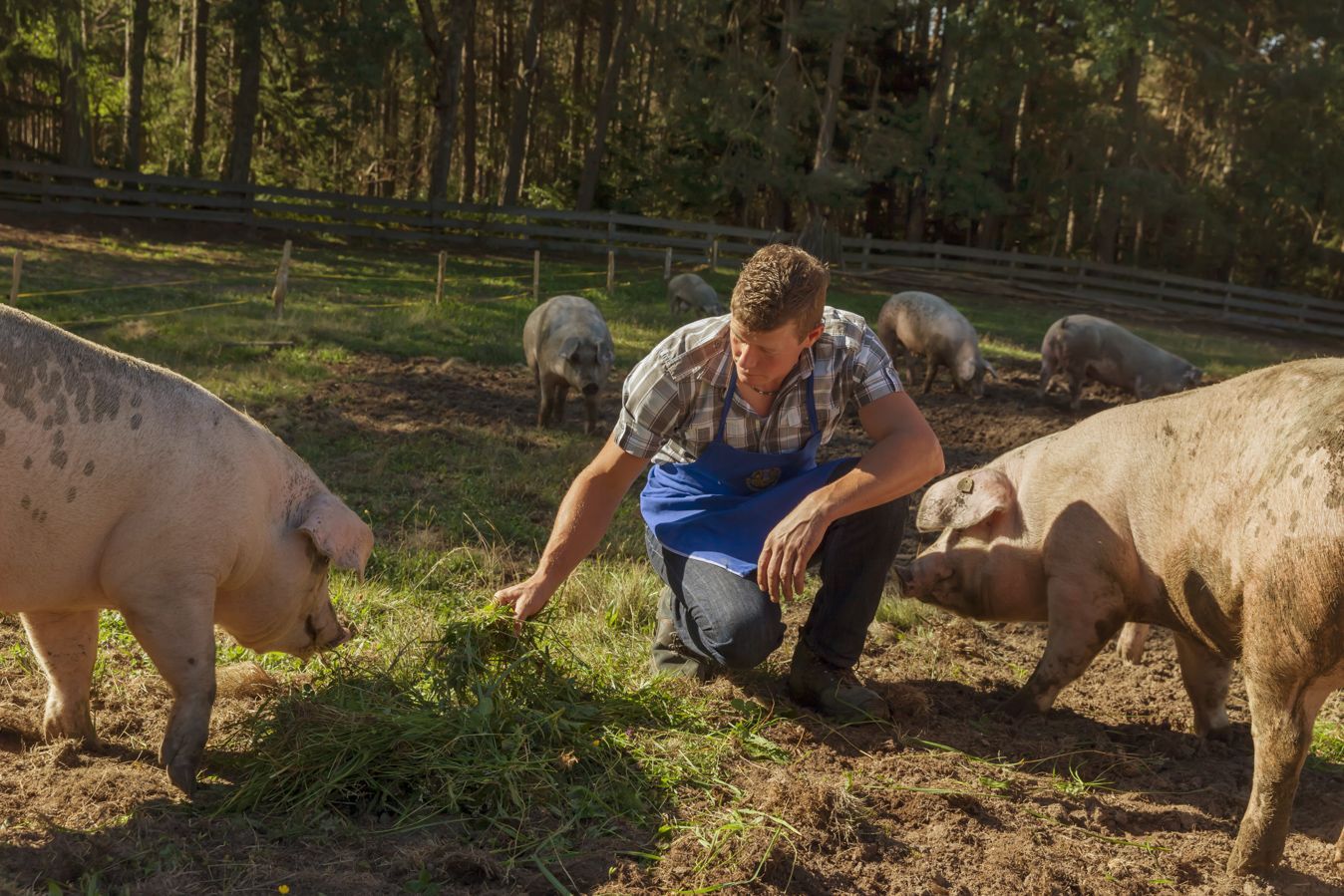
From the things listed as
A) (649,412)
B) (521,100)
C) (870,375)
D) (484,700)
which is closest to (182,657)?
(484,700)

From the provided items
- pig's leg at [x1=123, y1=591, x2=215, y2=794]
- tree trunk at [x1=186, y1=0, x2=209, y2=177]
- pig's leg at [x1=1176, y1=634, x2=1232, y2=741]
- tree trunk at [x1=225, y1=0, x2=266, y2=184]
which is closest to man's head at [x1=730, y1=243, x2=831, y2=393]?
pig's leg at [x1=123, y1=591, x2=215, y2=794]

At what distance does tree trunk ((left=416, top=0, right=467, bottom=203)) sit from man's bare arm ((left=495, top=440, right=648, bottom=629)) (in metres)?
Result: 21.4

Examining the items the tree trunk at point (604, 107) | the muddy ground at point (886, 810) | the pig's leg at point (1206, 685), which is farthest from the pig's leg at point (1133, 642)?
the tree trunk at point (604, 107)

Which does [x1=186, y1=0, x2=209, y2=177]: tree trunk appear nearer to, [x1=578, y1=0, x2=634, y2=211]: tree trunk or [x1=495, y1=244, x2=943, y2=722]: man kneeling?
[x1=578, y1=0, x2=634, y2=211]: tree trunk

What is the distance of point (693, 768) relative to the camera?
3.54 metres

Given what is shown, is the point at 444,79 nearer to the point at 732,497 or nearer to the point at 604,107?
the point at 604,107

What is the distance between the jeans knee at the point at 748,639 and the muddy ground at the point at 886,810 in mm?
256

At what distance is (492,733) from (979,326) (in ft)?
50.4

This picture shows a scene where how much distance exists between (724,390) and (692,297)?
11.9m

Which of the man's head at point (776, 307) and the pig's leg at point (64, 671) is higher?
the man's head at point (776, 307)

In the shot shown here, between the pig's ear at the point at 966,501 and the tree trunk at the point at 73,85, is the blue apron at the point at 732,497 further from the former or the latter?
the tree trunk at the point at 73,85

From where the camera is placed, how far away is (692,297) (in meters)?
15.7

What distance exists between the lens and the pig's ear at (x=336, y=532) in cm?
370

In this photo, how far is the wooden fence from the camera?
888 inches
